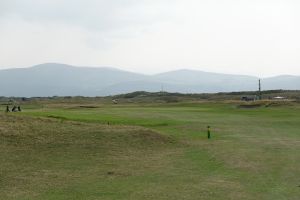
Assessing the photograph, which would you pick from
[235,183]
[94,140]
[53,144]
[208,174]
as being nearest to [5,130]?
[53,144]

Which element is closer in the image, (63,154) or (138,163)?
(138,163)

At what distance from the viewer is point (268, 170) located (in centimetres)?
2039

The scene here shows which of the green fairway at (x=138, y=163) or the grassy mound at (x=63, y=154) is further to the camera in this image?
the grassy mound at (x=63, y=154)

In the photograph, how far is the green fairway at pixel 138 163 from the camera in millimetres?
16562

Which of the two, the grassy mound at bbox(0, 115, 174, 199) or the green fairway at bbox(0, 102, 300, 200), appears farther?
the grassy mound at bbox(0, 115, 174, 199)

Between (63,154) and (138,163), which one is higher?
(63,154)

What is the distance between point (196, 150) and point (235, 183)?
9564 millimetres

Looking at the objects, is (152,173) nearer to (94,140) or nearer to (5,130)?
(94,140)

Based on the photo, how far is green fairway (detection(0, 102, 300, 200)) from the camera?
16.6m

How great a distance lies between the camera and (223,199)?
50.1ft

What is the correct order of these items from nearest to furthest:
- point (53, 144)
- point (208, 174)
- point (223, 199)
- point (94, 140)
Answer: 1. point (223, 199)
2. point (208, 174)
3. point (53, 144)
4. point (94, 140)

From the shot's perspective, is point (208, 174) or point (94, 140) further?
point (94, 140)

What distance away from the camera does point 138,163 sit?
22.7m

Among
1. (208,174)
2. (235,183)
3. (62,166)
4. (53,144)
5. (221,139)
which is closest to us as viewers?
(235,183)
